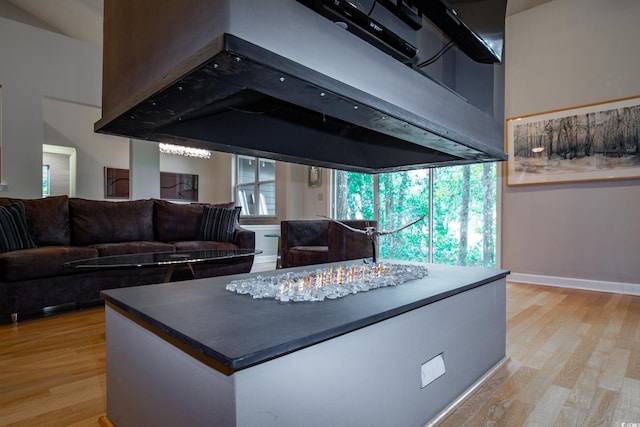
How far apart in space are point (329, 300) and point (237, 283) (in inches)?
14.6

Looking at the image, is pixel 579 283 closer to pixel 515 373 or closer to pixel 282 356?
pixel 515 373

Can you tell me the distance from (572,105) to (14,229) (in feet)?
16.8

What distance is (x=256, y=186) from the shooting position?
22.8 feet

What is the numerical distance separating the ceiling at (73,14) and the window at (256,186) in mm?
3038

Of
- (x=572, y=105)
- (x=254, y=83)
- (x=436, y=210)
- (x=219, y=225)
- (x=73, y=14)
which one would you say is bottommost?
(x=219, y=225)

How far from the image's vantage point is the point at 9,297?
2.28 meters

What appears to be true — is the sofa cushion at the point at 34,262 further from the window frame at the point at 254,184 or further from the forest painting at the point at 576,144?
the forest painting at the point at 576,144

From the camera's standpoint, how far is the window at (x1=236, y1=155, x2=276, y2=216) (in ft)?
22.0

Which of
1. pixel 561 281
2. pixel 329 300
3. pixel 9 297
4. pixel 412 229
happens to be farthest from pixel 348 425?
pixel 412 229

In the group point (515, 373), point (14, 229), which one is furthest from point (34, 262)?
point (515, 373)

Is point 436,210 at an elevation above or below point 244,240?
above

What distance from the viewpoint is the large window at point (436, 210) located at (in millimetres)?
3975

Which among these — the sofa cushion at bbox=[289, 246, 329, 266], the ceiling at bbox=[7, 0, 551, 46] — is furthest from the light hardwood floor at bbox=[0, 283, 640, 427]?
the ceiling at bbox=[7, 0, 551, 46]

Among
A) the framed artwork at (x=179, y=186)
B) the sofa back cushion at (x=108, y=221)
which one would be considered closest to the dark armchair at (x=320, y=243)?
the sofa back cushion at (x=108, y=221)
